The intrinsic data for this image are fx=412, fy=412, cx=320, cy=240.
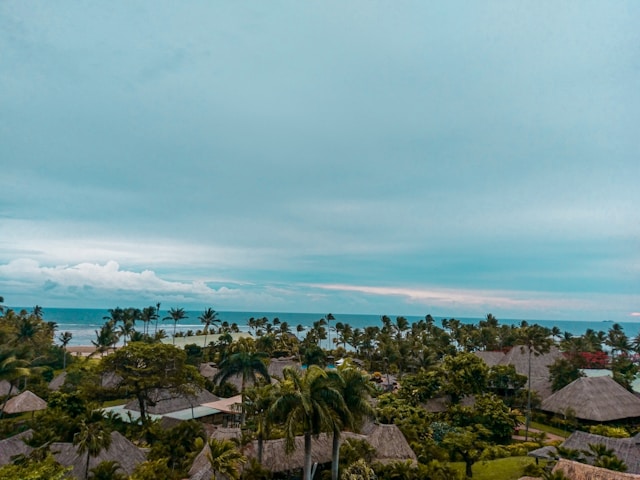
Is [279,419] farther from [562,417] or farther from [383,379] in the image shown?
[383,379]

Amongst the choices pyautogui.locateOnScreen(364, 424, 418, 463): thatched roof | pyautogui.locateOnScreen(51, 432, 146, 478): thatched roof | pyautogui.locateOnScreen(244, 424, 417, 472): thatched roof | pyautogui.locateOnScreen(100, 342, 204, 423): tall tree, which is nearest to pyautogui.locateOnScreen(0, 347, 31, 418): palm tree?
pyautogui.locateOnScreen(100, 342, 204, 423): tall tree

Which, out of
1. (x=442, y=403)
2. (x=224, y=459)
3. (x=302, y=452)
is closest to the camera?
(x=224, y=459)

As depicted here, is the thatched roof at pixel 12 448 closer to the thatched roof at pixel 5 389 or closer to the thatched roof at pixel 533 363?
the thatched roof at pixel 5 389

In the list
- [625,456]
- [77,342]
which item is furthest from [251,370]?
[77,342]

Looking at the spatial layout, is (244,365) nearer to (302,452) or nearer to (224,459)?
(302,452)

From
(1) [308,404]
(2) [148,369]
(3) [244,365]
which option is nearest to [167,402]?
(2) [148,369]

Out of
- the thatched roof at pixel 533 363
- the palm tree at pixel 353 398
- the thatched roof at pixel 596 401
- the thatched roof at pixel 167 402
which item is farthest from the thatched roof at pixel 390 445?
the thatched roof at pixel 533 363

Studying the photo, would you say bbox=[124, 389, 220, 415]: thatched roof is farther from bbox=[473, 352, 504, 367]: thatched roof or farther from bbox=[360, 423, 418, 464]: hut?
bbox=[473, 352, 504, 367]: thatched roof
